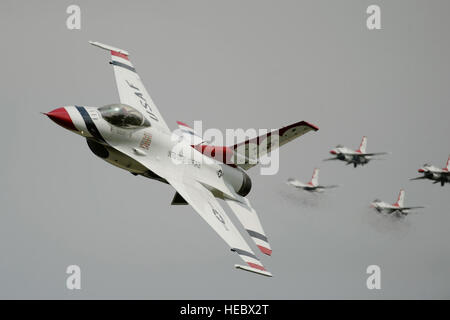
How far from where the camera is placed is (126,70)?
122ft

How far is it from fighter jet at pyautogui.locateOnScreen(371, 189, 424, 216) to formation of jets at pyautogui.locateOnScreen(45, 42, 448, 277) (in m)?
12.5

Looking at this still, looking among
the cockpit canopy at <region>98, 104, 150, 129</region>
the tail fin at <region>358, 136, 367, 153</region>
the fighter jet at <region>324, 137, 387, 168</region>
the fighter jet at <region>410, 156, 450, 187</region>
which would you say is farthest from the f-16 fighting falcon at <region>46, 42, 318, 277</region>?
the fighter jet at <region>410, 156, 450, 187</region>

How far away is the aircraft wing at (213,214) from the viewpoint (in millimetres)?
30672

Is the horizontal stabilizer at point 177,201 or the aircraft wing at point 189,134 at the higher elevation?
the aircraft wing at point 189,134

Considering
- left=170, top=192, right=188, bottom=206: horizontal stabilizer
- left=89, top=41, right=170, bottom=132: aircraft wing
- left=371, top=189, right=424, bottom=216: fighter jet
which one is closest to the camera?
left=170, top=192, right=188, bottom=206: horizontal stabilizer

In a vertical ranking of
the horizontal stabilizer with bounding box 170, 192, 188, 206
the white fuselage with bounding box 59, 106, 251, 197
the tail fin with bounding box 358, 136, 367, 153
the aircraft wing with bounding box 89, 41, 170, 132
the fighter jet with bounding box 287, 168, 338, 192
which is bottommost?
the horizontal stabilizer with bounding box 170, 192, 188, 206

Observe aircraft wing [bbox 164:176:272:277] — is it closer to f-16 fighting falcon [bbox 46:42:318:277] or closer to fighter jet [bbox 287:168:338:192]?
f-16 fighting falcon [bbox 46:42:318:277]

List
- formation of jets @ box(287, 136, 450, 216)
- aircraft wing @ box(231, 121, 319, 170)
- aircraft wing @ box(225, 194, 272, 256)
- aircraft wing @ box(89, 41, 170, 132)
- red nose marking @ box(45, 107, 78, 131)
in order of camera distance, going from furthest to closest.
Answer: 1. formation of jets @ box(287, 136, 450, 216)
2. aircraft wing @ box(89, 41, 170, 132)
3. aircraft wing @ box(231, 121, 319, 170)
4. aircraft wing @ box(225, 194, 272, 256)
5. red nose marking @ box(45, 107, 78, 131)

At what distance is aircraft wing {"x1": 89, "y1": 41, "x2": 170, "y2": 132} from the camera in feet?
116

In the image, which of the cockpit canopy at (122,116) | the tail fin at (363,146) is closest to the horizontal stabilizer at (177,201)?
the cockpit canopy at (122,116)

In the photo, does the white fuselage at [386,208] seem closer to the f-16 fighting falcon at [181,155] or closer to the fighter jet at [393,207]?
the fighter jet at [393,207]

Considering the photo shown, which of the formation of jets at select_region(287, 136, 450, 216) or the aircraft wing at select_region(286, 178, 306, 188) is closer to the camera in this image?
the aircraft wing at select_region(286, 178, 306, 188)

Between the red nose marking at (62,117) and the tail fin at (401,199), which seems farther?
the tail fin at (401,199)

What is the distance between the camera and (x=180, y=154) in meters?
32.6
